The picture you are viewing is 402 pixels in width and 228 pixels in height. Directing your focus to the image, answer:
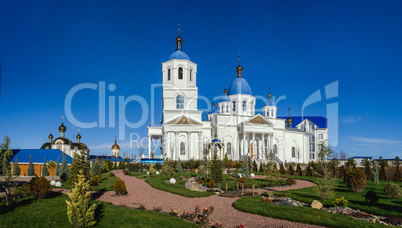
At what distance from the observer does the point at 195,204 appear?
46.2 ft

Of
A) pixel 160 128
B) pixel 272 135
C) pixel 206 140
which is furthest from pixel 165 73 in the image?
pixel 272 135

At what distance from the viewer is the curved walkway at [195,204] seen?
1055 cm

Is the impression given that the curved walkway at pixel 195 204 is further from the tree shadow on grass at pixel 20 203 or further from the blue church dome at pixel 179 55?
the blue church dome at pixel 179 55

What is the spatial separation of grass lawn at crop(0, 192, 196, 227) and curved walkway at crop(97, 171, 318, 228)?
5.50 feet

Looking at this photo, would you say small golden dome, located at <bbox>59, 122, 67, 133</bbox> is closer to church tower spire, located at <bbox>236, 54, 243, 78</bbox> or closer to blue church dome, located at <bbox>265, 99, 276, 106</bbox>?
church tower spire, located at <bbox>236, 54, 243, 78</bbox>

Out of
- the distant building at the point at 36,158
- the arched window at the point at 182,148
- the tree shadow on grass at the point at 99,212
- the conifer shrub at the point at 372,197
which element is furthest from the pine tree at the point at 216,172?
the arched window at the point at 182,148

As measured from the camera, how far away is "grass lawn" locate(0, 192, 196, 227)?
388 inches

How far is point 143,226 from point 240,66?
45836mm

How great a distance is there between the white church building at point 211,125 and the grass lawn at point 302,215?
28.5 metres

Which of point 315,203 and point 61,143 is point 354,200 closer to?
Answer: point 315,203

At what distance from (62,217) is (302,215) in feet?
31.1

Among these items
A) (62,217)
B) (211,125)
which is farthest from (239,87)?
(62,217)

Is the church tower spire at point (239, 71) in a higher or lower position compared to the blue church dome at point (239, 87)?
higher

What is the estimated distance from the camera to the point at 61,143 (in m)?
49.6
